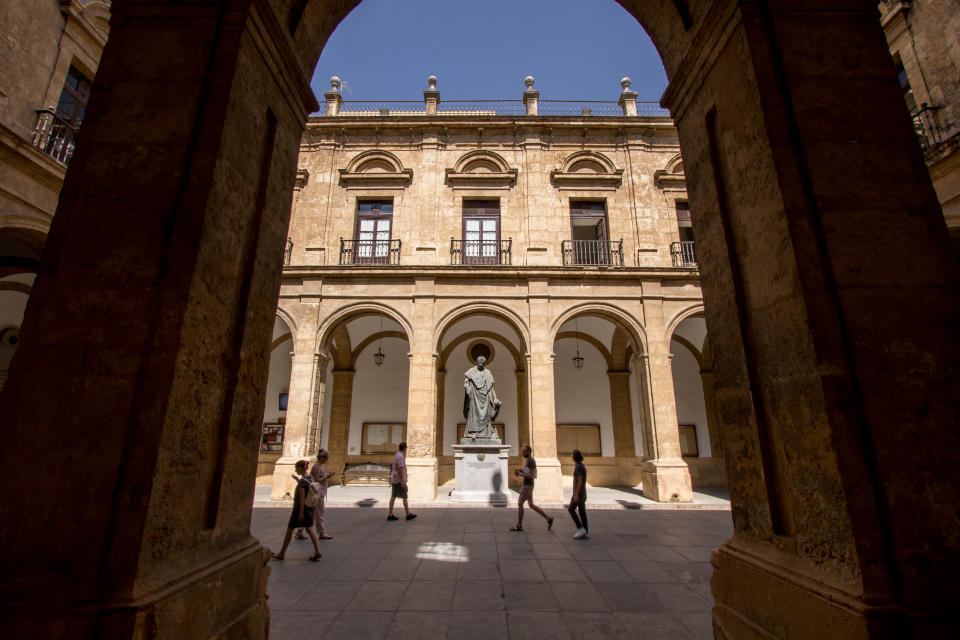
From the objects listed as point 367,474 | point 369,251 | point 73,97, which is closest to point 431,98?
point 369,251

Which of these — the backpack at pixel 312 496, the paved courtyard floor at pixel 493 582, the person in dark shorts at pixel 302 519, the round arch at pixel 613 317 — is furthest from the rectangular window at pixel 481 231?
the person in dark shorts at pixel 302 519

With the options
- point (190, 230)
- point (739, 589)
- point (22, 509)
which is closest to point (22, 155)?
point (190, 230)

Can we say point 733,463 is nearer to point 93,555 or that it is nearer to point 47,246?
point 93,555

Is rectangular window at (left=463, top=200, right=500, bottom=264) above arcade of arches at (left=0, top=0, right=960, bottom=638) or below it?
above

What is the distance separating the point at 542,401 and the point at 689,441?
6.47 m

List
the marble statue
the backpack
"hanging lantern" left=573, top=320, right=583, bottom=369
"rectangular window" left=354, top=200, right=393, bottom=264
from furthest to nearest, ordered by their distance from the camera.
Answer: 1. "hanging lantern" left=573, top=320, right=583, bottom=369
2. "rectangular window" left=354, top=200, right=393, bottom=264
3. the marble statue
4. the backpack

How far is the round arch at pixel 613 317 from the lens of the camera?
37.3 feet

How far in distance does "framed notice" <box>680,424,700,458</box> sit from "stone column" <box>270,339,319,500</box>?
11.5m

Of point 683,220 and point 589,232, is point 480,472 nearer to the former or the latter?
point 589,232

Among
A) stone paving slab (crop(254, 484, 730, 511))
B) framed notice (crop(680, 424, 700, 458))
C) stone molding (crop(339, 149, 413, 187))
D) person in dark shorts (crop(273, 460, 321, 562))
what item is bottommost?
stone paving slab (crop(254, 484, 730, 511))

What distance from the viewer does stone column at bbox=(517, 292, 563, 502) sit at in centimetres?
985

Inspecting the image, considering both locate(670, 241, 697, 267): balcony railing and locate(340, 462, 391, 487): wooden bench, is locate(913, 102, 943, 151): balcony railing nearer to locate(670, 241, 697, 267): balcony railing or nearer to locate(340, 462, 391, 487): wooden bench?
locate(670, 241, 697, 267): balcony railing

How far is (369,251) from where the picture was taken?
1251 cm

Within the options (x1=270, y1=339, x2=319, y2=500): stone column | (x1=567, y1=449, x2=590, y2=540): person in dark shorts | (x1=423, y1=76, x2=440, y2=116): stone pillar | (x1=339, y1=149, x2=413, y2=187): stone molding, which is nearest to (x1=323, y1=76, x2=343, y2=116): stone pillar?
(x1=339, y1=149, x2=413, y2=187): stone molding
